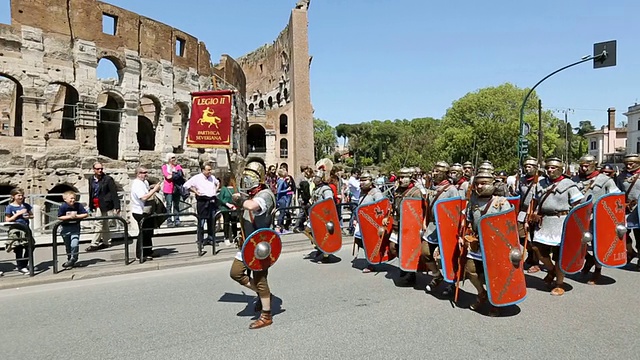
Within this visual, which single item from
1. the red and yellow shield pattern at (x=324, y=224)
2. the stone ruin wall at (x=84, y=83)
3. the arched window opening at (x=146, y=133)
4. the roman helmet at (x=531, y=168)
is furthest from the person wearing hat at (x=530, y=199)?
the arched window opening at (x=146, y=133)

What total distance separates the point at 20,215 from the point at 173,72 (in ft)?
54.2

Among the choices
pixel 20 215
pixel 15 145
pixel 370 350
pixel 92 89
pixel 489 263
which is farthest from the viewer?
pixel 92 89

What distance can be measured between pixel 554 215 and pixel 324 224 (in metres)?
3.70

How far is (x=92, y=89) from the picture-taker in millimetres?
18391

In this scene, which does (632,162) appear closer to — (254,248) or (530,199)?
(530,199)

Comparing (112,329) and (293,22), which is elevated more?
(293,22)

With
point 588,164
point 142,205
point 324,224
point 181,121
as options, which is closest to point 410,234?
point 324,224

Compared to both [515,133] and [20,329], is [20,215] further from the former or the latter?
[515,133]

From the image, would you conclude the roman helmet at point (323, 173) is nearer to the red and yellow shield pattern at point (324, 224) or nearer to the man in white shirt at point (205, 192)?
the red and yellow shield pattern at point (324, 224)

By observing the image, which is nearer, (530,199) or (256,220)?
(256,220)

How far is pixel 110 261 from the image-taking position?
7734mm

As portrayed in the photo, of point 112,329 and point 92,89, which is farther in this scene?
point 92,89

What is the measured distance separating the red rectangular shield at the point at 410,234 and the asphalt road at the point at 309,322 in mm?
433

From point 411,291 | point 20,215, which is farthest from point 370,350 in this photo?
point 20,215
